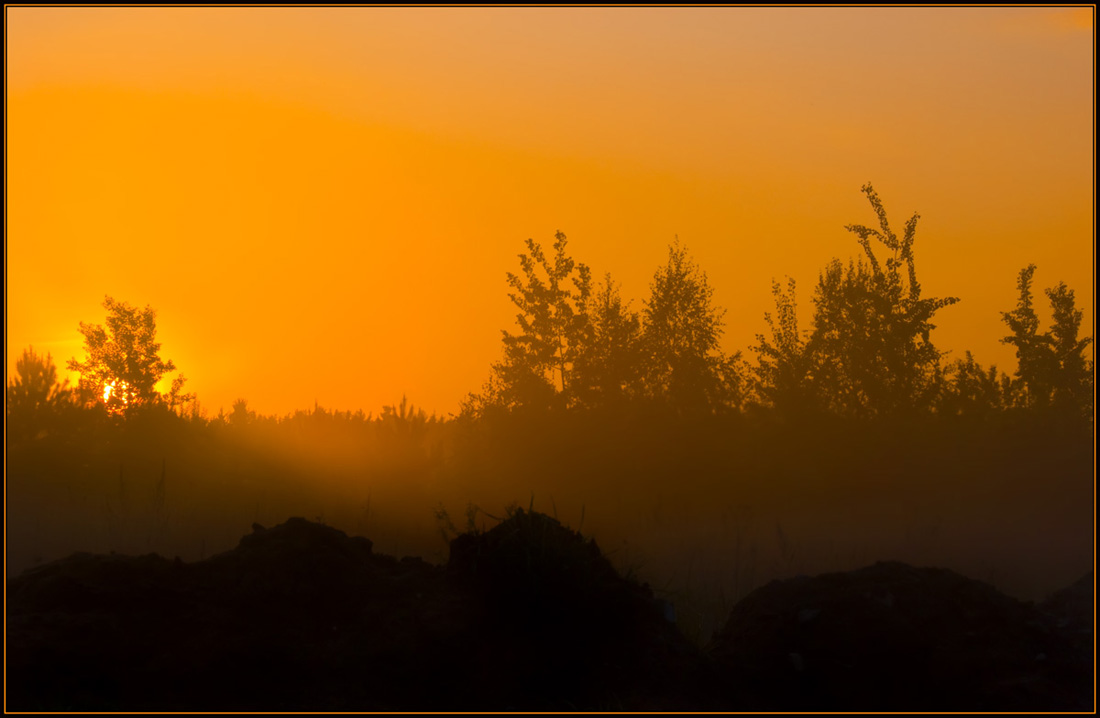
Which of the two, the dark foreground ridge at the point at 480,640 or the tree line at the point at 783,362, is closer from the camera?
the dark foreground ridge at the point at 480,640

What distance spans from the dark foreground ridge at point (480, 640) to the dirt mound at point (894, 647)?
0.07 ft

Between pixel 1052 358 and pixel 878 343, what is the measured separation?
5.82m

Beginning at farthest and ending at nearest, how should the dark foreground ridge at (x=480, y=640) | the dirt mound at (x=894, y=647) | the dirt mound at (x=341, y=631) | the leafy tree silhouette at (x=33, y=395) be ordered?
the leafy tree silhouette at (x=33, y=395), the dirt mound at (x=894, y=647), the dark foreground ridge at (x=480, y=640), the dirt mound at (x=341, y=631)

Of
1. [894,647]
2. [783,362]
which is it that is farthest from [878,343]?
[894,647]

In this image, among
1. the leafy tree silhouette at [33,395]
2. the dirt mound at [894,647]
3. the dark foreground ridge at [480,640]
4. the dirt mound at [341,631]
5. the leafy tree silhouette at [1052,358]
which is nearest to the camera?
the dirt mound at [341,631]

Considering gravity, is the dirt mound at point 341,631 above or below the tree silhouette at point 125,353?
below

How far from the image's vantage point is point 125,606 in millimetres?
9438

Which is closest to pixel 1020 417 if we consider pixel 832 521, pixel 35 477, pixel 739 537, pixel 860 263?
pixel 860 263

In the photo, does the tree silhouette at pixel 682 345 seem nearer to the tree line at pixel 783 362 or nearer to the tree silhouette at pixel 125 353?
the tree line at pixel 783 362

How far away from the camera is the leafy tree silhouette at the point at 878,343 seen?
26.8 m

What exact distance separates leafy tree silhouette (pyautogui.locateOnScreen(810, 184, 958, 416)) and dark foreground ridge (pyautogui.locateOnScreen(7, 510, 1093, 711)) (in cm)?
1652

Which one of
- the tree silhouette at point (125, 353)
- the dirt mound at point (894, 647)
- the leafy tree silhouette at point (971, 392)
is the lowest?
the dirt mound at point (894, 647)

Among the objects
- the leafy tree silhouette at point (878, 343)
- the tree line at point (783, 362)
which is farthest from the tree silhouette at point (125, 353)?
the leafy tree silhouette at point (878, 343)

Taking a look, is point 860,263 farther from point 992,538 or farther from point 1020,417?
point 992,538
